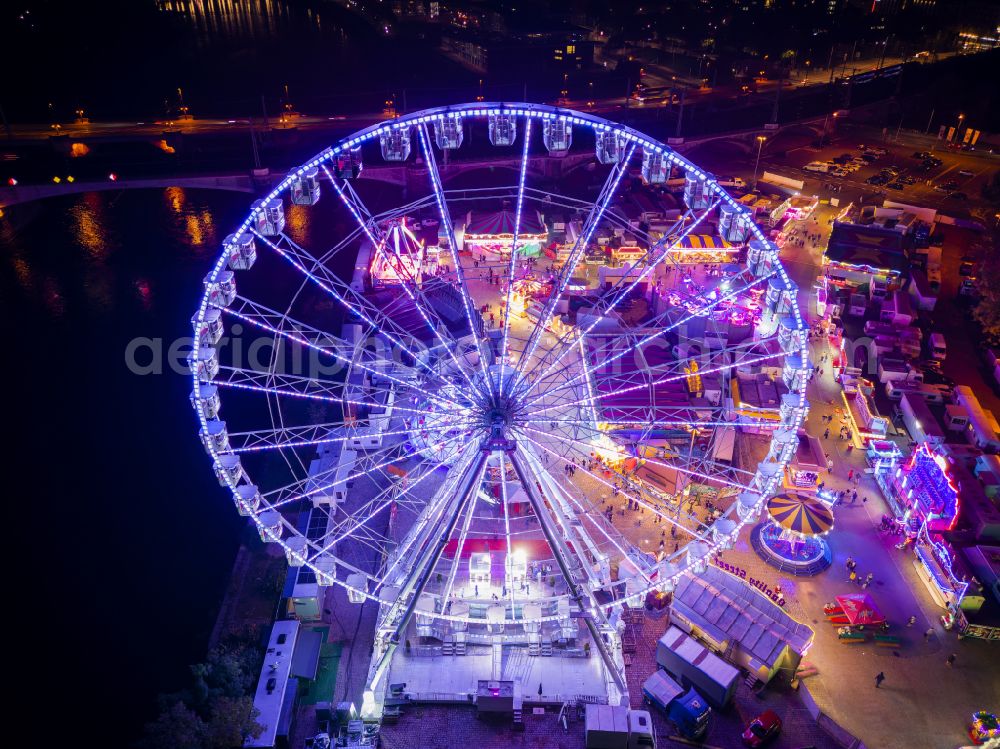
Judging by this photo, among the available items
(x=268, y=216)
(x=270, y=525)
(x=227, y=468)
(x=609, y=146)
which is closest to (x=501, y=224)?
(x=609, y=146)

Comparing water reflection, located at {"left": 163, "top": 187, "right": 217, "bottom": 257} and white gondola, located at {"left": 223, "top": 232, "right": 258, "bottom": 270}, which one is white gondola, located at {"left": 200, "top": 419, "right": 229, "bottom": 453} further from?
water reflection, located at {"left": 163, "top": 187, "right": 217, "bottom": 257}

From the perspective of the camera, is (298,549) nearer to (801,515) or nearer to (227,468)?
(227,468)

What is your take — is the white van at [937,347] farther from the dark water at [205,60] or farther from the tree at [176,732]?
the dark water at [205,60]

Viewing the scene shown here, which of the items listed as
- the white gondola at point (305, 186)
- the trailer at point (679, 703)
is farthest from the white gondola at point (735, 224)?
the trailer at point (679, 703)

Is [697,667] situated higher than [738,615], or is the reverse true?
[738,615]

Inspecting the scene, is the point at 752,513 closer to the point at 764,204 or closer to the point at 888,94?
the point at 764,204

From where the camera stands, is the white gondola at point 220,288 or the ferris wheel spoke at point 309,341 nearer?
the white gondola at point 220,288
